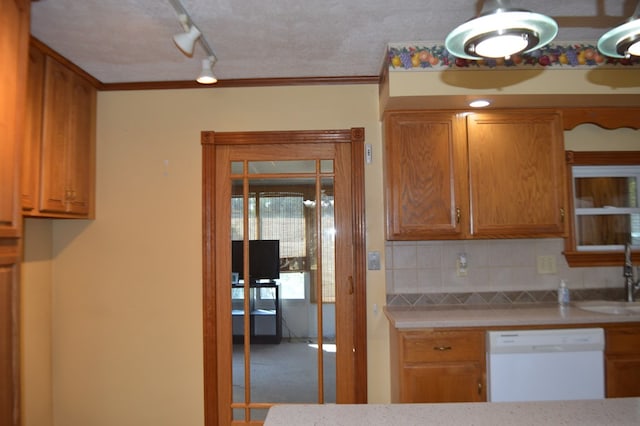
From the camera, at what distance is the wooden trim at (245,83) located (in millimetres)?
2824

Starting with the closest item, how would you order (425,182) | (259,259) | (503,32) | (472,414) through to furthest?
(472,414), (503,32), (425,182), (259,259)

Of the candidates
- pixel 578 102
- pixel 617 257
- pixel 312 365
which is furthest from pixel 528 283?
pixel 312 365

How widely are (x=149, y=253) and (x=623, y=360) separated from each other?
10.00 ft

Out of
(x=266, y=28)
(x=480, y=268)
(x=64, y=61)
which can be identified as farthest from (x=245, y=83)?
(x=480, y=268)

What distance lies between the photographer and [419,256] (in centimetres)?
285

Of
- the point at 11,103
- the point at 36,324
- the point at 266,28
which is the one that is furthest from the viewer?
the point at 36,324

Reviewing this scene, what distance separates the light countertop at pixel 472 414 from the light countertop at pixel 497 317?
122 cm

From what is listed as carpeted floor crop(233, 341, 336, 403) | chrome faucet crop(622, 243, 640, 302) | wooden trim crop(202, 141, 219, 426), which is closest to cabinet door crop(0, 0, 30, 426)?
wooden trim crop(202, 141, 219, 426)

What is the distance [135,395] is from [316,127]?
2241 millimetres

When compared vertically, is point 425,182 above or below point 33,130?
below

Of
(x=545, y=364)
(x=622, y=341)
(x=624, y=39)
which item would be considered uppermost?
(x=624, y=39)

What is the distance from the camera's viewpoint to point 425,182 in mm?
2578

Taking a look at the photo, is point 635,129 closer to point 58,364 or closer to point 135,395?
point 135,395

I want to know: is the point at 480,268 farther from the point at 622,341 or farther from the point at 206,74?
the point at 206,74
